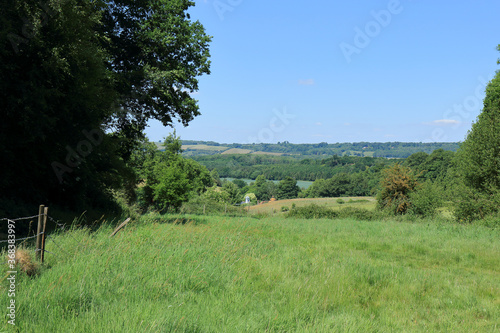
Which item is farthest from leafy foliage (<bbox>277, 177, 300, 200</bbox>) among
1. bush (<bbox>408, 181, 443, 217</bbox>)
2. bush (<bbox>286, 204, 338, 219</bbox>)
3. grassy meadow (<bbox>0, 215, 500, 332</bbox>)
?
grassy meadow (<bbox>0, 215, 500, 332</bbox>)

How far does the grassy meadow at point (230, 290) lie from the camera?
15.0 ft

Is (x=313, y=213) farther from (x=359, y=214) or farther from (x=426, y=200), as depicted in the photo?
(x=426, y=200)

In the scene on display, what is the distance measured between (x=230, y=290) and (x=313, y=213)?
93.8 ft

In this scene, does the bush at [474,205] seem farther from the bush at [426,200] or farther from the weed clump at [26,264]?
the weed clump at [26,264]

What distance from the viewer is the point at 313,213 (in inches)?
1335

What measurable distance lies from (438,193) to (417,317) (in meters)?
29.8

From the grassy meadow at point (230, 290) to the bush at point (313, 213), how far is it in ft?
74.3

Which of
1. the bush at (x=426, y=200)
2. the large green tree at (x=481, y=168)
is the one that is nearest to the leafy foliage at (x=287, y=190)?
the bush at (x=426, y=200)

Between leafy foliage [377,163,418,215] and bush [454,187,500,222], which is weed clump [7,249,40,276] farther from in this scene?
leafy foliage [377,163,418,215]

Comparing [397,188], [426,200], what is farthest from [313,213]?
[426,200]

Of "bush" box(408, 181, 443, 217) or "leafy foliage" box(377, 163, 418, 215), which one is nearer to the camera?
"bush" box(408, 181, 443, 217)

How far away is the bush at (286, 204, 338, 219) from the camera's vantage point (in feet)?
110

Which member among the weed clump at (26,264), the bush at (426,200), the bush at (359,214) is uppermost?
the weed clump at (26,264)

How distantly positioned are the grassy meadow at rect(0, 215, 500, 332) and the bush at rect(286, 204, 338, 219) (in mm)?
22652
